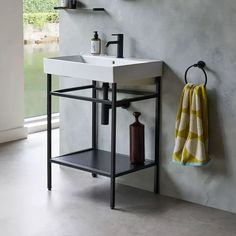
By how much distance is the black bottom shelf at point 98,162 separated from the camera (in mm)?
3855

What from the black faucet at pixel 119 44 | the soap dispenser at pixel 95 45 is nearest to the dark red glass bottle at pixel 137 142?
the black faucet at pixel 119 44

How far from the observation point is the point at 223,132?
368 cm

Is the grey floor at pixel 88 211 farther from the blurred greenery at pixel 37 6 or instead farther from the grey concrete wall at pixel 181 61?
the blurred greenery at pixel 37 6

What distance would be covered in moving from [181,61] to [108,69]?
0.54m

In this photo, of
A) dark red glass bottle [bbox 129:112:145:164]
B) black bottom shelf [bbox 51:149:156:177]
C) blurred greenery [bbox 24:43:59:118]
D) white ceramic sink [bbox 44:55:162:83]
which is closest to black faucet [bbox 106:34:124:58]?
white ceramic sink [bbox 44:55:162:83]

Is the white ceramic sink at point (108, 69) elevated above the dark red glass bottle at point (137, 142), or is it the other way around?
the white ceramic sink at point (108, 69)

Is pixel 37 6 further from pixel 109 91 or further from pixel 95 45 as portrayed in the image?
pixel 109 91

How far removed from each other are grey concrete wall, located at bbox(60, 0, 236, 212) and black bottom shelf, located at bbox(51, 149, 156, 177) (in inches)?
4.9

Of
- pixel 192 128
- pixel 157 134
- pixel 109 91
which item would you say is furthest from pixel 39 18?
pixel 192 128

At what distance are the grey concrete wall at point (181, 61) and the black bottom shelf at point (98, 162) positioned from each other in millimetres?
124

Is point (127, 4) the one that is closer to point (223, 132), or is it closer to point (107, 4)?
point (107, 4)

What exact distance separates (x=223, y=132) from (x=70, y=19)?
162cm

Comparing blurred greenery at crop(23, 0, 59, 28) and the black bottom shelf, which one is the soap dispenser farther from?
blurred greenery at crop(23, 0, 59, 28)

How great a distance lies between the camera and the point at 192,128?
367 centimetres
